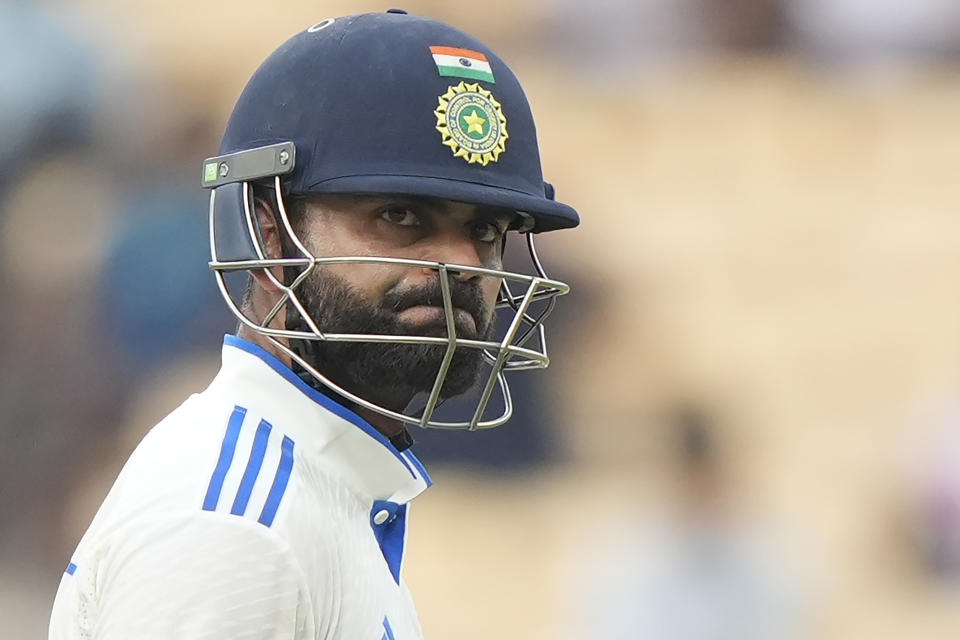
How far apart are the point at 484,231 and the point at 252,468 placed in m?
0.38

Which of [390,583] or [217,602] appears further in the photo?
[390,583]

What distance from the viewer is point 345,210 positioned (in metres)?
1.46

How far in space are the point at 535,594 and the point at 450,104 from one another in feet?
8.43

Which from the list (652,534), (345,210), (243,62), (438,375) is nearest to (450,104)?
(345,210)

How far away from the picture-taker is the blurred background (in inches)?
154

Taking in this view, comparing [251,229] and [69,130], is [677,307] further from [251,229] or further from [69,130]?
[251,229]

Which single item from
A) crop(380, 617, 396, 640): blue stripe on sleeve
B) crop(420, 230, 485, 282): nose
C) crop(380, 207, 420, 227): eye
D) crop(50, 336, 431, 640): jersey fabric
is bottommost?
crop(380, 617, 396, 640): blue stripe on sleeve

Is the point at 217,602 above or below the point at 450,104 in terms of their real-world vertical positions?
below

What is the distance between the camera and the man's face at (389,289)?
1.41 metres

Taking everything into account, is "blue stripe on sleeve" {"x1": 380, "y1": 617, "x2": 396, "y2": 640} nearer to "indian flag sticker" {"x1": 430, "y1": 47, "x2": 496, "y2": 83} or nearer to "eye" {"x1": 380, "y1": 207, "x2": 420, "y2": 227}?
"eye" {"x1": 380, "y1": 207, "x2": 420, "y2": 227}

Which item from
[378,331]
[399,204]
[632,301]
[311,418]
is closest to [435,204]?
[399,204]

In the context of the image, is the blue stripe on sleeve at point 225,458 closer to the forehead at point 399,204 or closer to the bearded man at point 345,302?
the bearded man at point 345,302

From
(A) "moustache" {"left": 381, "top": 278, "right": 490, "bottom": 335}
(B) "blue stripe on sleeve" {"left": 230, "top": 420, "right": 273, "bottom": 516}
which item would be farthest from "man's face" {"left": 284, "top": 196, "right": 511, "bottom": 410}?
(B) "blue stripe on sleeve" {"left": 230, "top": 420, "right": 273, "bottom": 516}

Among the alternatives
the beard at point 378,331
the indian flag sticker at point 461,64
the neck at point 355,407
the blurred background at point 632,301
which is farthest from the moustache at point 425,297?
the blurred background at point 632,301
